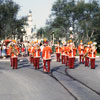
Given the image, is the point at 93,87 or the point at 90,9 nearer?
the point at 93,87

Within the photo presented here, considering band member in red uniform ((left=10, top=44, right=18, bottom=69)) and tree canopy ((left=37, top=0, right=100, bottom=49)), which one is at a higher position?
tree canopy ((left=37, top=0, right=100, bottom=49))

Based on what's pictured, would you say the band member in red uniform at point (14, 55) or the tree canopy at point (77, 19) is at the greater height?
the tree canopy at point (77, 19)

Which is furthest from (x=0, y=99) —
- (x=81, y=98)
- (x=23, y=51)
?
(x=23, y=51)

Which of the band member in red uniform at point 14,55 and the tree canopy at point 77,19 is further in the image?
the tree canopy at point 77,19

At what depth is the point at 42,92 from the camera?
9844 millimetres

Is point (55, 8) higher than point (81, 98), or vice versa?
point (55, 8)

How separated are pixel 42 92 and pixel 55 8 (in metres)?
45.9

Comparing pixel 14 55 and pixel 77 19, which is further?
pixel 77 19

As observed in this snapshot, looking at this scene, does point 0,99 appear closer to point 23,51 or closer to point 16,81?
point 16,81

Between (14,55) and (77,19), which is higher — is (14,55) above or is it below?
below

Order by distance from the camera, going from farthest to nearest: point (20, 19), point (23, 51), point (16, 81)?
point (20, 19) → point (23, 51) → point (16, 81)

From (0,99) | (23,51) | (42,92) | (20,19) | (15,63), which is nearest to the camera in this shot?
(0,99)

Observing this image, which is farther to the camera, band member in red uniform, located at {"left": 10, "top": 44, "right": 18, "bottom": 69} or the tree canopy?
the tree canopy

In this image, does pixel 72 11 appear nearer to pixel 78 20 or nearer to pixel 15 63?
pixel 78 20
